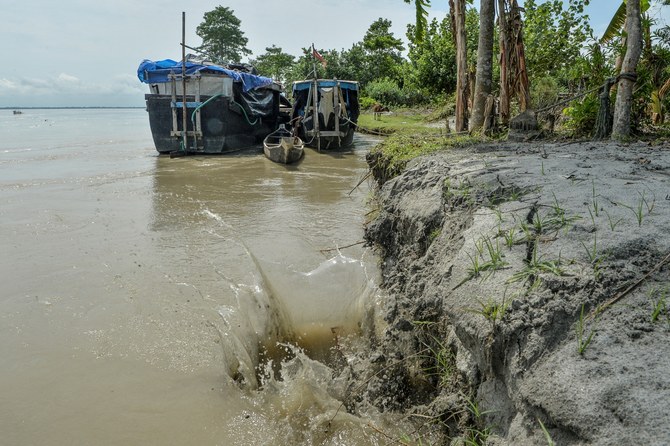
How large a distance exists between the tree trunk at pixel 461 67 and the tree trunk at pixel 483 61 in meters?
0.93

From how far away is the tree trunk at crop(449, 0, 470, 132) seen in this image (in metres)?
9.62

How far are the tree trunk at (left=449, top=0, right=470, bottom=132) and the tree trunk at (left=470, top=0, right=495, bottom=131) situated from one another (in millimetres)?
931

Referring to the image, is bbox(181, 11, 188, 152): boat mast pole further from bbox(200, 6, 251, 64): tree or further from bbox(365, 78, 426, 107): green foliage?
bbox(200, 6, 251, 64): tree

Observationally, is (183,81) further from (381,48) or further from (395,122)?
(381,48)

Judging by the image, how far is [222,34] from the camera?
54.7 m

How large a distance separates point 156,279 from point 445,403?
11.9 ft

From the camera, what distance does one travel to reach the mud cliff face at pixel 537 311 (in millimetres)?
1647

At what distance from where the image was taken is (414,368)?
2.95 m

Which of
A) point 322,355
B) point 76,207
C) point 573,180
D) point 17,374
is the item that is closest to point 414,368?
point 322,355

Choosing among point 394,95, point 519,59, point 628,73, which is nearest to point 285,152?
point 519,59

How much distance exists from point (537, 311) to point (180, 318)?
3104 millimetres

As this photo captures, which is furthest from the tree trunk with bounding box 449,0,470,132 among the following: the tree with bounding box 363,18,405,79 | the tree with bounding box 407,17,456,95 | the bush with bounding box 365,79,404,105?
the tree with bounding box 363,18,405,79

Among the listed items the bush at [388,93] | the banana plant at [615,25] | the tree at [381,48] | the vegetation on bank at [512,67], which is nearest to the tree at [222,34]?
the vegetation on bank at [512,67]

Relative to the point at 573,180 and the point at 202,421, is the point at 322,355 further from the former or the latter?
the point at 573,180
